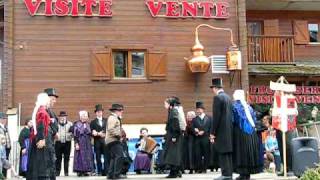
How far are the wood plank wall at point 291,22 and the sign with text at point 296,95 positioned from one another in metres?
1.87

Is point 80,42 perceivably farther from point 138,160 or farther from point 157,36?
point 138,160

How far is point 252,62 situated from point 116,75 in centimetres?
567

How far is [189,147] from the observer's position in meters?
15.6

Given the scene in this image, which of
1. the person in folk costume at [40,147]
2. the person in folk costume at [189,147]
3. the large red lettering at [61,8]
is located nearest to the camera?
the person in folk costume at [40,147]

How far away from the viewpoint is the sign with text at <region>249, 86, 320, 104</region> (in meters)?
21.1

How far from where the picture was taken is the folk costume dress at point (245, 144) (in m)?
11.5

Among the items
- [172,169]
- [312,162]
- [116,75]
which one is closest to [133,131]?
[116,75]

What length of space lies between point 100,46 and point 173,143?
19.2 feet

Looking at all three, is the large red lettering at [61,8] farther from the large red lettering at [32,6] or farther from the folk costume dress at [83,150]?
the folk costume dress at [83,150]

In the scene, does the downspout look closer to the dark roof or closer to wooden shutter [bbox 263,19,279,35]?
the dark roof

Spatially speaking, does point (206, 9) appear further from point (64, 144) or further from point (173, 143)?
point (173, 143)

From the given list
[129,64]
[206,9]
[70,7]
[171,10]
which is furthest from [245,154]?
[70,7]

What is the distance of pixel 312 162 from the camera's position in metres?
12.0

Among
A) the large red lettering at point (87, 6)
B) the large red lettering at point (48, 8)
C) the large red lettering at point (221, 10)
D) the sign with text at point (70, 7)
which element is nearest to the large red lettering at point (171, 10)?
the large red lettering at point (221, 10)
